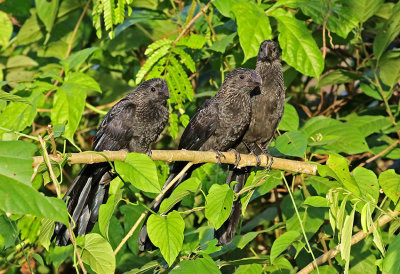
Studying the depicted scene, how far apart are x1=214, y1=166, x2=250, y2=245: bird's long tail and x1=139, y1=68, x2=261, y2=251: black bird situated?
0.66 ft

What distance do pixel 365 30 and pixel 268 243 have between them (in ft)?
5.85

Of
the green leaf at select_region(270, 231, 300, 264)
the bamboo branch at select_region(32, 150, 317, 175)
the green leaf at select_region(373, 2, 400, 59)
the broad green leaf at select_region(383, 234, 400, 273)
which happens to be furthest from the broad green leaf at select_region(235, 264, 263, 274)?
the green leaf at select_region(373, 2, 400, 59)

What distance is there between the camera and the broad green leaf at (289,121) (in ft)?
12.1

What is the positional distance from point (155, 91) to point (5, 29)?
1.42 m

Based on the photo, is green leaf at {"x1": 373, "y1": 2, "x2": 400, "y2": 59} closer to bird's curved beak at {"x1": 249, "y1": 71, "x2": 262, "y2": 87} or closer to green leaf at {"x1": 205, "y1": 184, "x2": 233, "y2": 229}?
bird's curved beak at {"x1": 249, "y1": 71, "x2": 262, "y2": 87}

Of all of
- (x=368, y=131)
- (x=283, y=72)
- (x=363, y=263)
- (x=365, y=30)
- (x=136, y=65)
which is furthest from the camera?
(x=136, y=65)

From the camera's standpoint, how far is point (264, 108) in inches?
161

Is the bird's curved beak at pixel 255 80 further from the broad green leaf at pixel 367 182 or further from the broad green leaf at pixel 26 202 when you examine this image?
the broad green leaf at pixel 26 202

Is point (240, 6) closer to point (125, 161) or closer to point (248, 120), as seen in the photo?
point (248, 120)

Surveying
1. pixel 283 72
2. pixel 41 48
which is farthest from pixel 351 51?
pixel 41 48

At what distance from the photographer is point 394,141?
3.95m

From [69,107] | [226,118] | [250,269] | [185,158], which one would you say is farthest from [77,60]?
[250,269]

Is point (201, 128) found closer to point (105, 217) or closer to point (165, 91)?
point (165, 91)

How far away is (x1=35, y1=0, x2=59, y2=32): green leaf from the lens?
427 cm
